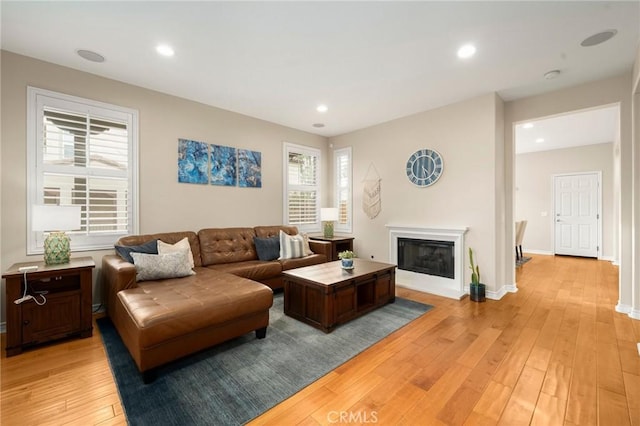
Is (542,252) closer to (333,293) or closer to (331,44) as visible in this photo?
(333,293)

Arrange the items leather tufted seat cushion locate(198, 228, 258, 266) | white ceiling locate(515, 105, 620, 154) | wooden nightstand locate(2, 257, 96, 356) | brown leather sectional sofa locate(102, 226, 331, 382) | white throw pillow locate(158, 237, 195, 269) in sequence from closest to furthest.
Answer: brown leather sectional sofa locate(102, 226, 331, 382) → wooden nightstand locate(2, 257, 96, 356) → white throw pillow locate(158, 237, 195, 269) → leather tufted seat cushion locate(198, 228, 258, 266) → white ceiling locate(515, 105, 620, 154)

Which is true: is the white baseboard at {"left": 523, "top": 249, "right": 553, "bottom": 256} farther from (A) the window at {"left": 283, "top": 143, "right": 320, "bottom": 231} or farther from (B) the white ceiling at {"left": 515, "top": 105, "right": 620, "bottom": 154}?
(A) the window at {"left": 283, "top": 143, "right": 320, "bottom": 231}

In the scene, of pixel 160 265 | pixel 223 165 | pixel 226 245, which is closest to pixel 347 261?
pixel 226 245

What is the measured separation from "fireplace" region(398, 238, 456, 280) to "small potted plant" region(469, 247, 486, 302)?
0.86 feet

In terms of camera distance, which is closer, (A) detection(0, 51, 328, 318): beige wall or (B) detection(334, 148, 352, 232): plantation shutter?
(A) detection(0, 51, 328, 318): beige wall

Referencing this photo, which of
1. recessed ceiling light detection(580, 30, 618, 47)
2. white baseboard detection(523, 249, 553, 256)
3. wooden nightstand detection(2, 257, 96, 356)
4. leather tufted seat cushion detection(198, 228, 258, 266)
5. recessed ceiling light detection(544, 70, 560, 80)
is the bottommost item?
white baseboard detection(523, 249, 553, 256)

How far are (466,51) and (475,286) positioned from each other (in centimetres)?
279

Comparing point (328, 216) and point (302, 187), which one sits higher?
point (302, 187)

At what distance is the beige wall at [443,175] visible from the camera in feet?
12.1

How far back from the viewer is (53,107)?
2900mm

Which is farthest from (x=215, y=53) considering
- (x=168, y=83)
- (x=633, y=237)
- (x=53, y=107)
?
(x=633, y=237)

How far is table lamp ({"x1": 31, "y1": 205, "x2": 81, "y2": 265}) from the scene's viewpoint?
2.47m

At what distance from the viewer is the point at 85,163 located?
10.1ft

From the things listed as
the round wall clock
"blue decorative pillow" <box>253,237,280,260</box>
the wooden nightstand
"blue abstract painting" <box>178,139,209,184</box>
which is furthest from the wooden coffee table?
"blue abstract painting" <box>178,139,209,184</box>
